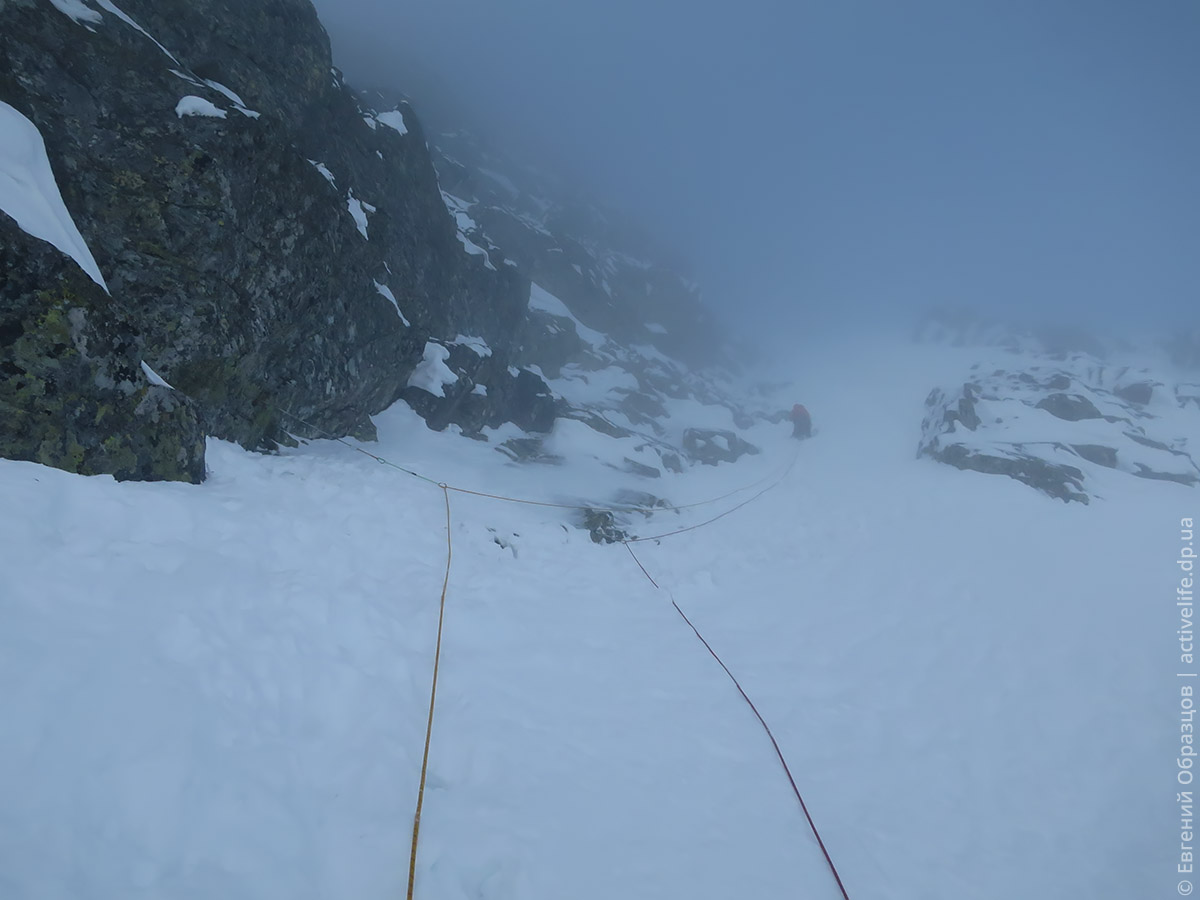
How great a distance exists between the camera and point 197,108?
9.30 meters

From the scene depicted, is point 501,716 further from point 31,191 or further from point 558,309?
point 558,309

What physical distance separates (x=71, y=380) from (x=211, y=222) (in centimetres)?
568

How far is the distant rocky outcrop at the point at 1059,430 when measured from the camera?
2469 cm

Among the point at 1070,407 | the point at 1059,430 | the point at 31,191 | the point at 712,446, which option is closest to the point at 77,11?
the point at 31,191

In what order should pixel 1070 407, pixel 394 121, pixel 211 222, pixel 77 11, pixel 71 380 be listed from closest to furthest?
pixel 71 380, pixel 77 11, pixel 211 222, pixel 394 121, pixel 1070 407

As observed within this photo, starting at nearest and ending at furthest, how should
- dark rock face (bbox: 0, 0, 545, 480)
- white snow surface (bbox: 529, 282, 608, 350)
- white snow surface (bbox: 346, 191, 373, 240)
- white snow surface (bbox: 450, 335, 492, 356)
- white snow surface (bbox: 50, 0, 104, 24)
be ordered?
dark rock face (bbox: 0, 0, 545, 480), white snow surface (bbox: 50, 0, 104, 24), white snow surface (bbox: 346, 191, 373, 240), white snow surface (bbox: 450, 335, 492, 356), white snow surface (bbox: 529, 282, 608, 350)

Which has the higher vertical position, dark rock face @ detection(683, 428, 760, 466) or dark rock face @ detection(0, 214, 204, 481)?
dark rock face @ detection(683, 428, 760, 466)

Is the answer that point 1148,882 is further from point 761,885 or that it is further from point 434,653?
point 434,653

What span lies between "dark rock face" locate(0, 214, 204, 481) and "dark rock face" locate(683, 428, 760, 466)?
2839 centimetres

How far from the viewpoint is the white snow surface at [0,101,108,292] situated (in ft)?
17.3

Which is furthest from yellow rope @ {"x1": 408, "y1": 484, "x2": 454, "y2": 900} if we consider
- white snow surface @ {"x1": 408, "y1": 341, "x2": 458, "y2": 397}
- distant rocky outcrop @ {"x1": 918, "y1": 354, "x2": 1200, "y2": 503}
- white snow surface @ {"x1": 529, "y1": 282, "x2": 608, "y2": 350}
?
white snow surface @ {"x1": 529, "y1": 282, "x2": 608, "y2": 350}

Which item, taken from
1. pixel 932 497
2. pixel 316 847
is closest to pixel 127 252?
pixel 316 847

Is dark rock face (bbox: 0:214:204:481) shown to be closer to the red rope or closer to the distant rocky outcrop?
the red rope

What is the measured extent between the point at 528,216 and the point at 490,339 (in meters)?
37.5
